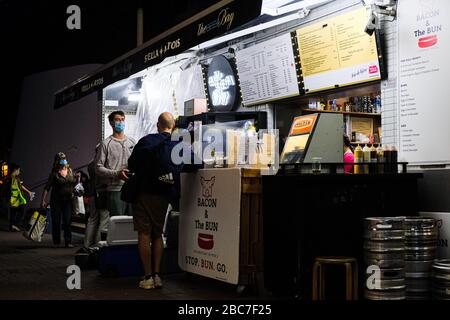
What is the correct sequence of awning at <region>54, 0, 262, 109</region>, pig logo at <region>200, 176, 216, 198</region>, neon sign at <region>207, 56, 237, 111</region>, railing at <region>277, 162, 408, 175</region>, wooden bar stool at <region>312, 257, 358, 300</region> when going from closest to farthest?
wooden bar stool at <region>312, 257, 358, 300</region>
railing at <region>277, 162, 408, 175</region>
awning at <region>54, 0, 262, 109</region>
pig logo at <region>200, 176, 216, 198</region>
neon sign at <region>207, 56, 237, 111</region>

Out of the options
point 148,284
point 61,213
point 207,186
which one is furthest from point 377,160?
point 61,213

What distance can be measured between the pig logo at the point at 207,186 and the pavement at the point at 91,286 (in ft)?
3.32

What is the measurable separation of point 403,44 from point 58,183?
746 cm

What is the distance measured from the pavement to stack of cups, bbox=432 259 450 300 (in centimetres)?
173

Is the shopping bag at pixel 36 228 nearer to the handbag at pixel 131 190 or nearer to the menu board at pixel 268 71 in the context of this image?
the menu board at pixel 268 71

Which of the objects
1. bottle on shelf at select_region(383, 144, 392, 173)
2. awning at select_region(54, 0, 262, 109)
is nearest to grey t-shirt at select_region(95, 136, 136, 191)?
awning at select_region(54, 0, 262, 109)

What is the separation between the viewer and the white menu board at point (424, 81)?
6285mm

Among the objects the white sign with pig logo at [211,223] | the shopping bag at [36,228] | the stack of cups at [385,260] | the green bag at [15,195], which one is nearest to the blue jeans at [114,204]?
the white sign with pig logo at [211,223]

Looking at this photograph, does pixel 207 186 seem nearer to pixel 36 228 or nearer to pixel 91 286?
pixel 91 286

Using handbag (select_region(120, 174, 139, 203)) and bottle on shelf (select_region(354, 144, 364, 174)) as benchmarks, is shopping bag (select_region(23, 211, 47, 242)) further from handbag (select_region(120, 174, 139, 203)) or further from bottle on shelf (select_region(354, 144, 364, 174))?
bottle on shelf (select_region(354, 144, 364, 174))

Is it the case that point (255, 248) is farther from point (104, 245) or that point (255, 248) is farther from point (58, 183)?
point (58, 183)

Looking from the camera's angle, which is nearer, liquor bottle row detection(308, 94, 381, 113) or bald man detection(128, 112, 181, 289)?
bald man detection(128, 112, 181, 289)

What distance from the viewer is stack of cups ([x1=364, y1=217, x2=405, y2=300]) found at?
5.17 m

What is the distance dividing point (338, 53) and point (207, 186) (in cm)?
254
